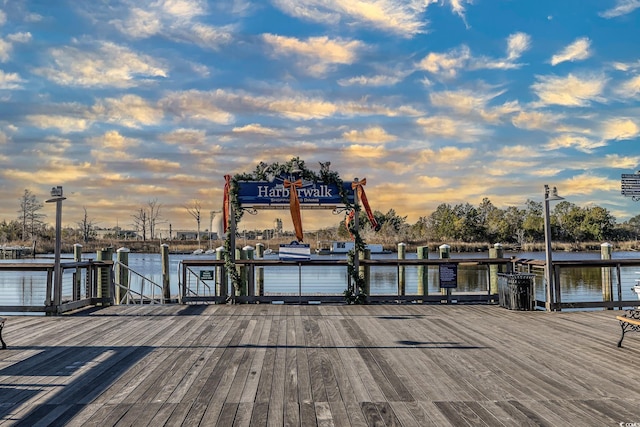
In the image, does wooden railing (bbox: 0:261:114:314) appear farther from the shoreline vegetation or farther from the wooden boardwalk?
the shoreline vegetation

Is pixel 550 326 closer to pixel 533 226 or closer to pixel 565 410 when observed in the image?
pixel 565 410

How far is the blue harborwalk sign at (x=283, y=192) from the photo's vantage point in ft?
33.2

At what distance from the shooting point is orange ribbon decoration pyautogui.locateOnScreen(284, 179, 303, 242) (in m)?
9.94

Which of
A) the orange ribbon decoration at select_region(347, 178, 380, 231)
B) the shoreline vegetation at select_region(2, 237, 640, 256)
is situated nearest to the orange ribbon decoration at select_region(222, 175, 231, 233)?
the orange ribbon decoration at select_region(347, 178, 380, 231)

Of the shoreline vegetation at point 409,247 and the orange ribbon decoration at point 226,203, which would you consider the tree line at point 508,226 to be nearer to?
the shoreline vegetation at point 409,247

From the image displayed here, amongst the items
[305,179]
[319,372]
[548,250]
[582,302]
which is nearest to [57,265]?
[305,179]

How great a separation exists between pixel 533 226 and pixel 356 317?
6271 centimetres

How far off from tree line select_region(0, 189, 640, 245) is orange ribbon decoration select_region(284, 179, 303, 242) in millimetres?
49297

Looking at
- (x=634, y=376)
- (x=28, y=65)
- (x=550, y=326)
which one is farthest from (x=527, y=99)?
(x=28, y=65)

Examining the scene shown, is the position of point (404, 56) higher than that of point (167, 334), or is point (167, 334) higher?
point (404, 56)

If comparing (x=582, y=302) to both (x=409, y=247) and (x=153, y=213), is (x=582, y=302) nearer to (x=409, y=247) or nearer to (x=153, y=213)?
(x=409, y=247)

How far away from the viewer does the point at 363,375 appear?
4.22 m

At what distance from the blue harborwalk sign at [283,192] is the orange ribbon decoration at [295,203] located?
0.30ft

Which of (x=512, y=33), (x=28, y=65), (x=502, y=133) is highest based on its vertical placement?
(x=512, y=33)
